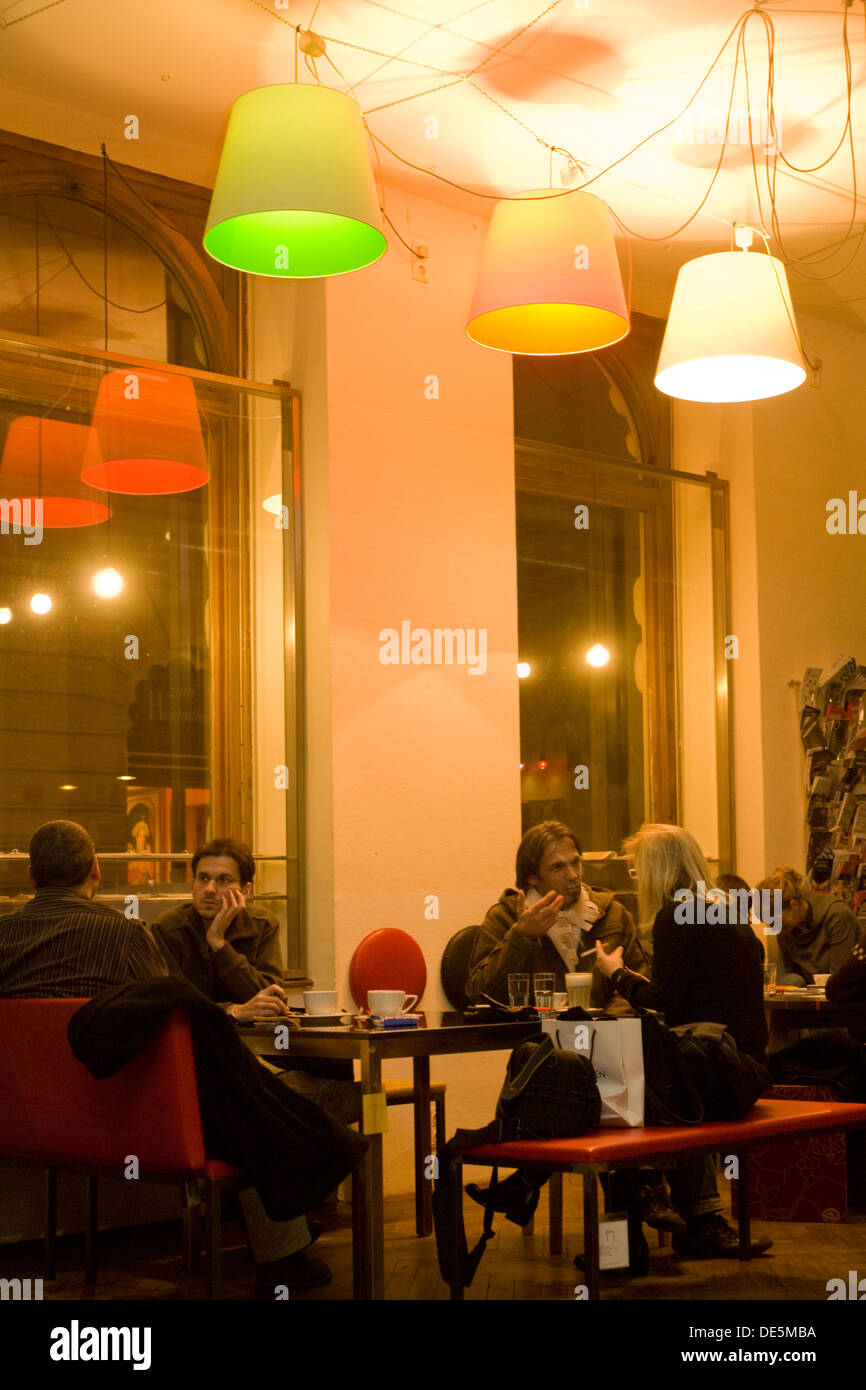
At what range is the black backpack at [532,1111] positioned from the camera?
3.49 m

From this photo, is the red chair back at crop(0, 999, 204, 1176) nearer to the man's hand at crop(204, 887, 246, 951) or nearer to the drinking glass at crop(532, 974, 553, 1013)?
the man's hand at crop(204, 887, 246, 951)

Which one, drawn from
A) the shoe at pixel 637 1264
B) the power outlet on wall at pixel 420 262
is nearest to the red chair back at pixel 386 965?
the shoe at pixel 637 1264

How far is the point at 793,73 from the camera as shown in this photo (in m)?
5.35

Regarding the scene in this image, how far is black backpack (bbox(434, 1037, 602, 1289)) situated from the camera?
11.5ft

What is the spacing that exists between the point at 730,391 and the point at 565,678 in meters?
2.02

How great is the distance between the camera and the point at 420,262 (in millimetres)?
6129

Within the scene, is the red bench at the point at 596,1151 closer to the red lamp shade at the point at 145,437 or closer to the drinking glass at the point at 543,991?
the drinking glass at the point at 543,991

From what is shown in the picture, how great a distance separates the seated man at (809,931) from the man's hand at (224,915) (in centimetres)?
273

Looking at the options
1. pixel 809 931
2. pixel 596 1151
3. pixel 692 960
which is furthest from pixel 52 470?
pixel 809 931

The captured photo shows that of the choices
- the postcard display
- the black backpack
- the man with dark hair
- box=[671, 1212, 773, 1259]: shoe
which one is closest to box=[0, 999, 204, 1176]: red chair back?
the man with dark hair

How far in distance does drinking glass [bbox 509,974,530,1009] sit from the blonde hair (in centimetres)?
39

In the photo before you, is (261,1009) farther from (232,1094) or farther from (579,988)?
(579,988)
